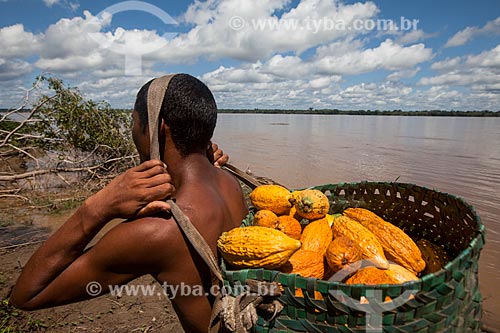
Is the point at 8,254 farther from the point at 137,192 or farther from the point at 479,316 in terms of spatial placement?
the point at 479,316

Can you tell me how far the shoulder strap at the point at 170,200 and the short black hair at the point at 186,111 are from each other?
39 mm

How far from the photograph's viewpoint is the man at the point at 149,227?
1.42m

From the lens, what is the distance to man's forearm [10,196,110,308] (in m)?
1.44

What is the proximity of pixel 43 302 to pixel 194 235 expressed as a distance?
771 mm

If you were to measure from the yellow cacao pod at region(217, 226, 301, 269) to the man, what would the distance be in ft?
0.70

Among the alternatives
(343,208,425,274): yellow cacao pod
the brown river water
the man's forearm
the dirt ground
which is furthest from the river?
the man's forearm

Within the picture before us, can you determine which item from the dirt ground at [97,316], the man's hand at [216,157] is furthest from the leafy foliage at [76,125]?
the man's hand at [216,157]

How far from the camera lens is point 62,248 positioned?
4.74 ft

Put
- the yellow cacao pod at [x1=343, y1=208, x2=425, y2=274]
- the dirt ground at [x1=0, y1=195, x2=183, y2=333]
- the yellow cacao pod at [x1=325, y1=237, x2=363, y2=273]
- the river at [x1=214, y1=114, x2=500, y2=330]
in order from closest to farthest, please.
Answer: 1. the yellow cacao pod at [x1=325, y1=237, x2=363, y2=273]
2. the yellow cacao pod at [x1=343, y1=208, x2=425, y2=274]
3. the dirt ground at [x1=0, y1=195, x2=183, y2=333]
4. the river at [x1=214, y1=114, x2=500, y2=330]

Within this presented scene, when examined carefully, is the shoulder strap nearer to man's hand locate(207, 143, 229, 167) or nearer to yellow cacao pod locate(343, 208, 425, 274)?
man's hand locate(207, 143, 229, 167)

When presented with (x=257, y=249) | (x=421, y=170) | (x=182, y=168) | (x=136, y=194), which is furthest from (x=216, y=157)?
(x=421, y=170)

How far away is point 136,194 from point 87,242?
330 mm

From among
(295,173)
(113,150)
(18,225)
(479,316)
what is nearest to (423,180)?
(295,173)

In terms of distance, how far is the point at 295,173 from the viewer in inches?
465
